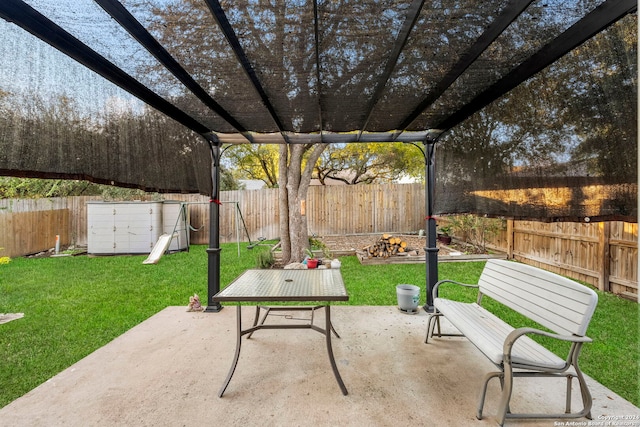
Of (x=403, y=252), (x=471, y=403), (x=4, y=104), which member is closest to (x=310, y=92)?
(x=4, y=104)

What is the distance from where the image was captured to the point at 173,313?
3.24 metres

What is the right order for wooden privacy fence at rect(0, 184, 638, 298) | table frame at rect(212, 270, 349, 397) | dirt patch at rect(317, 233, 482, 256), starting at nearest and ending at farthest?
1. table frame at rect(212, 270, 349, 397)
2. wooden privacy fence at rect(0, 184, 638, 298)
3. dirt patch at rect(317, 233, 482, 256)

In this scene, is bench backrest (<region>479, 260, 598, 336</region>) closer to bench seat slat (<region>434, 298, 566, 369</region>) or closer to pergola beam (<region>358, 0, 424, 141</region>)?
bench seat slat (<region>434, 298, 566, 369</region>)

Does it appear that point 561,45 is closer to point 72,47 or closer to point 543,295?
point 543,295

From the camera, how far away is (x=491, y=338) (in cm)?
179

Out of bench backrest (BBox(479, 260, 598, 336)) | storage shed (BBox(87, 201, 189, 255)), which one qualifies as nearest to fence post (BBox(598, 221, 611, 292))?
bench backrest (BBox(479, 260, 598, 336))

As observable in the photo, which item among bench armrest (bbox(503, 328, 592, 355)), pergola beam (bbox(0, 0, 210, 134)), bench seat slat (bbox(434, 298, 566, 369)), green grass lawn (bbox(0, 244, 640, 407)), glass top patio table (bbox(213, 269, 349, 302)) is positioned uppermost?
pergola beam (bbox(0, 0, 210, 134))

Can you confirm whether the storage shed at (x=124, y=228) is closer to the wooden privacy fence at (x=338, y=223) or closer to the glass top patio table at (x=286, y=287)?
the wooden privacy fence at (x=338, y=223)

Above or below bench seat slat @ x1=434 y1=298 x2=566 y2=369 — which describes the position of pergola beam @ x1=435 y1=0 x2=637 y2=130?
above

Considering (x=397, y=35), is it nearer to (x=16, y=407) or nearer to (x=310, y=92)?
(x=310, y=92)

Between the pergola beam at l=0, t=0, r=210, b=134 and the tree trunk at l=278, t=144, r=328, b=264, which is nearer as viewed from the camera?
the pergola beam at l=0, t=0, r=210, b=134

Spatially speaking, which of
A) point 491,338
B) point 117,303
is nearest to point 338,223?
point 117,303

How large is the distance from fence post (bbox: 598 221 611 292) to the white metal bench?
105 inches

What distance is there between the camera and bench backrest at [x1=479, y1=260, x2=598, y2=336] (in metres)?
1.57
